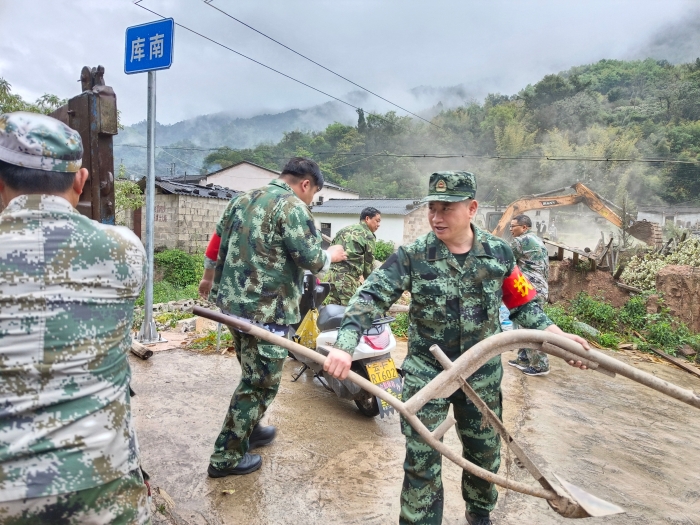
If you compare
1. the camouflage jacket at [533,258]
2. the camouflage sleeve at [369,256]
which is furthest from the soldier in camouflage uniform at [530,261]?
the camouflage sleeve at [369,256]

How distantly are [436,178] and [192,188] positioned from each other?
19.1 metres

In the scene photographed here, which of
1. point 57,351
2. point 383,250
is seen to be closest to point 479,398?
point 57,351

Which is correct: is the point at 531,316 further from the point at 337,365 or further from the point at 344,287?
the point at 344,287

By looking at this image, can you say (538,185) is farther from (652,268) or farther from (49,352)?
(49,352)

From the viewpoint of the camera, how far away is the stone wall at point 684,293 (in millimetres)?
7793

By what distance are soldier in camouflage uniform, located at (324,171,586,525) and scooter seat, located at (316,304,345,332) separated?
1.84 metres

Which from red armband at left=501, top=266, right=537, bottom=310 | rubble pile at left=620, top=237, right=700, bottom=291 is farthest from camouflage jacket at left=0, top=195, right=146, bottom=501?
rubble pile at left=620, top=237, right=700, bottom=291

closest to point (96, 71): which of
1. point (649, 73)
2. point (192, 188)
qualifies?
point (192, 188)

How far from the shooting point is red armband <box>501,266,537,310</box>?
2438 millimetres

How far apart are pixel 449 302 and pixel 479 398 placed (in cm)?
47

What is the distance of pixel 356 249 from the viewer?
5781mm

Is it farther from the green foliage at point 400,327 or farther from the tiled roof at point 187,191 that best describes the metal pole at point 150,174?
the tiled roof at point 187,191

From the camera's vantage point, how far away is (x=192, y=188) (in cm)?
1989

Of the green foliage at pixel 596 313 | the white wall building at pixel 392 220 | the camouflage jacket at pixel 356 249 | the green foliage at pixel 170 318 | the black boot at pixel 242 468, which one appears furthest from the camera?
the white wall building at pixel 392 220
